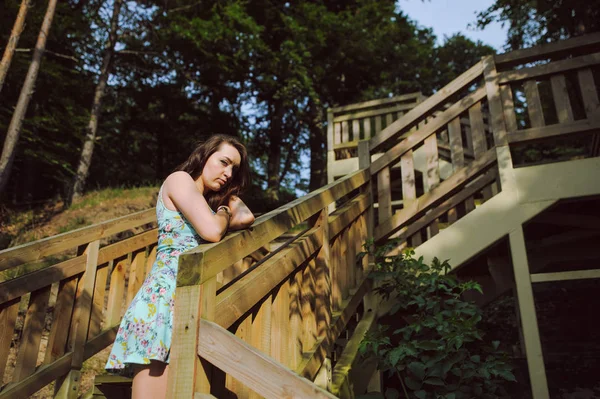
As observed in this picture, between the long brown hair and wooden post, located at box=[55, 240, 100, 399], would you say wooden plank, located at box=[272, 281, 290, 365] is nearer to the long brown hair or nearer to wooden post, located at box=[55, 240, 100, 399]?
the long brown hair

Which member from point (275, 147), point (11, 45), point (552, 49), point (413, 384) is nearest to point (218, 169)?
point (413, 384)

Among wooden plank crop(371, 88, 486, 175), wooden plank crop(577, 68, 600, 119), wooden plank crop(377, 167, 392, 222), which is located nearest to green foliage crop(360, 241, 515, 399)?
wooden plank crop(377, 167, 392, 222)

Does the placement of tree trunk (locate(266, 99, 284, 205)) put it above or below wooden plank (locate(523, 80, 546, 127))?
above

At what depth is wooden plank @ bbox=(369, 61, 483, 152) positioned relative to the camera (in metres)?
4.10

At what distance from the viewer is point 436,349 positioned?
8.97ft

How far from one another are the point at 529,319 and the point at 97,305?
333 centimetres

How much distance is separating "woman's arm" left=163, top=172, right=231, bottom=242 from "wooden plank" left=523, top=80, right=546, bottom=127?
3.13 meters

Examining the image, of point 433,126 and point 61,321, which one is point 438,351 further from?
point 61,321

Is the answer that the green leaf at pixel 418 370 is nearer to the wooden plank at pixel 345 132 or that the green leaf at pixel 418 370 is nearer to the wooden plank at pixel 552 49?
the wooden plank at pixel 552 49

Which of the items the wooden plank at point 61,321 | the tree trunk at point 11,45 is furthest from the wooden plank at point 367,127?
the tree trunk at point 11,45

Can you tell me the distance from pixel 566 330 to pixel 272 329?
A: 7387mm

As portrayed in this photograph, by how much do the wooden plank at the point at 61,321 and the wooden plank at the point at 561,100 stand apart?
4146 mm

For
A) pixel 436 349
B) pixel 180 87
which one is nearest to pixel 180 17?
pixel 180 87

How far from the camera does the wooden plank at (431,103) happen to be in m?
4.10
